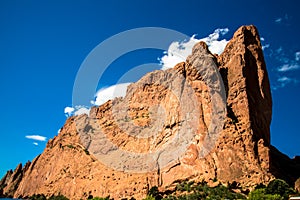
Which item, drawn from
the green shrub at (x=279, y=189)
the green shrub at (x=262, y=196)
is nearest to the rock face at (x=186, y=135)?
the green shrub at (x=279, y=189)

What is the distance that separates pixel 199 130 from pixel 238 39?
74.3ft

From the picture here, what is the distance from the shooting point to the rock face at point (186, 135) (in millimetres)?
52750

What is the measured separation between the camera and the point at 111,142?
3406 inches

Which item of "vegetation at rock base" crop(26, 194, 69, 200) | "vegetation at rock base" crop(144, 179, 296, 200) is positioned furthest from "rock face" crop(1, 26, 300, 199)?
"vegetation at rock base" crop(26, 194, 69, 200)

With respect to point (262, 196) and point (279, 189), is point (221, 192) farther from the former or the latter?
point (279, 189)

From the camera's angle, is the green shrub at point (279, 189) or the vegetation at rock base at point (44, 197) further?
the vegetation at rock base at point (44, 197)

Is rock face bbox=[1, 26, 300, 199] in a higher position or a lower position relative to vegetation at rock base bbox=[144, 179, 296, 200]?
higher

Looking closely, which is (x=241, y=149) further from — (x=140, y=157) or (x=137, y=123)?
(x=137, y=123)

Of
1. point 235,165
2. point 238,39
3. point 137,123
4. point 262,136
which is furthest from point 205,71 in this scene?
point 137,123

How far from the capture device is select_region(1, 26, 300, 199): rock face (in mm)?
52750

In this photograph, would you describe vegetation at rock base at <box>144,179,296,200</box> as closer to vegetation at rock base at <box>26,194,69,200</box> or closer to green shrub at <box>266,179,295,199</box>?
green shrub at <box>266,179,295,199</box>

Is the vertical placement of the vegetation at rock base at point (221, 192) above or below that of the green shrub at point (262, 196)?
above

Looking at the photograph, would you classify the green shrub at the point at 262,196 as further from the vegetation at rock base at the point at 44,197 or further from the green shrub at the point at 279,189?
the vegetation at rock base at the point at 44,197

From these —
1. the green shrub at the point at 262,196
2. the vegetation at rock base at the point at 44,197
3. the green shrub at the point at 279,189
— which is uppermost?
the vegetation at rock base at the point at 44,197
